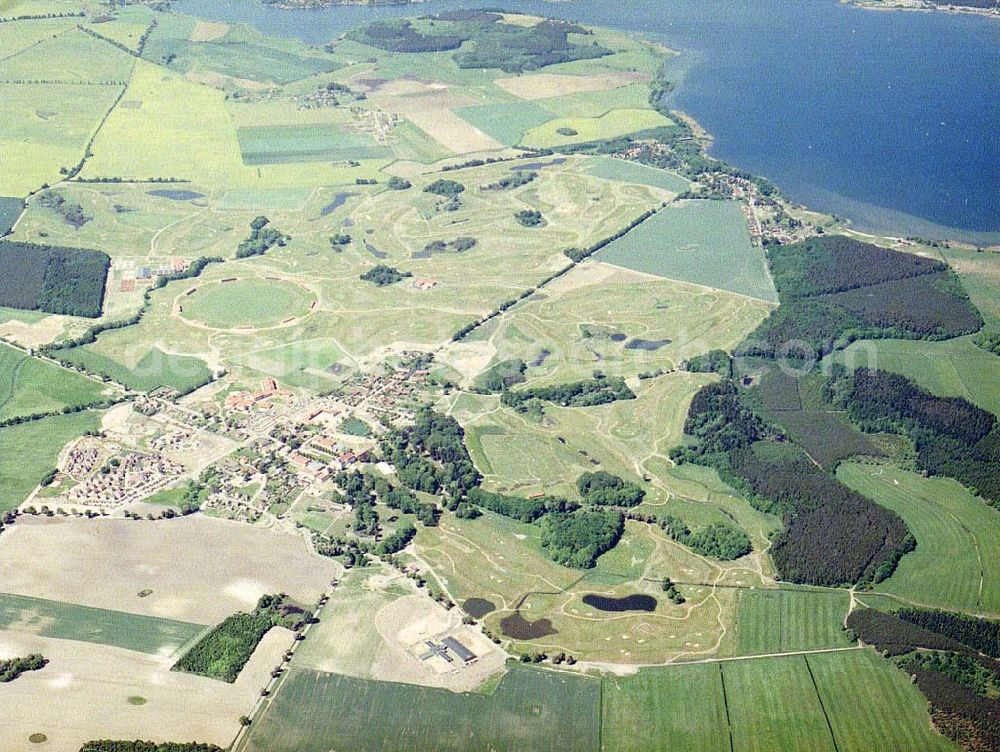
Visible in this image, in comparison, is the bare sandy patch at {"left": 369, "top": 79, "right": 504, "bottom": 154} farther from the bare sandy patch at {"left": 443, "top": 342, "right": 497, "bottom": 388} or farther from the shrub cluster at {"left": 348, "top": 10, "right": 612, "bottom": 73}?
the bare sandy patch at {"left": 443, "top": 342, "right": 497, "bottom": 388}

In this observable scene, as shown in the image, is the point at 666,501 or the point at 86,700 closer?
the point at 86,700

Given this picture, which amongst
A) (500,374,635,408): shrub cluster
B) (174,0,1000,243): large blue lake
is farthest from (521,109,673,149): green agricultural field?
(500,374,635,408): shrub cluster

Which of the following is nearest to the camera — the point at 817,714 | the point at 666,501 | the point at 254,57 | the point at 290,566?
the point at 817,714

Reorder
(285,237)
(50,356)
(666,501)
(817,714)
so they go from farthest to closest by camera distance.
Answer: (285,237) < (50,356) < (666,501) < (817,714)

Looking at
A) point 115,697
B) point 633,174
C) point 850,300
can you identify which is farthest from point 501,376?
point 633,174

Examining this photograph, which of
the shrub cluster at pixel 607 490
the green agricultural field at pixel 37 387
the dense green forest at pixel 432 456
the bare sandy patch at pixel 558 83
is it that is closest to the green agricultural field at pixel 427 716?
the shrub cluster at pixel 607 490

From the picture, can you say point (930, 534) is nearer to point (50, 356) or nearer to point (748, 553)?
point (748, 553)

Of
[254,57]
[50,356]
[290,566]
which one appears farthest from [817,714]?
[254,57]
